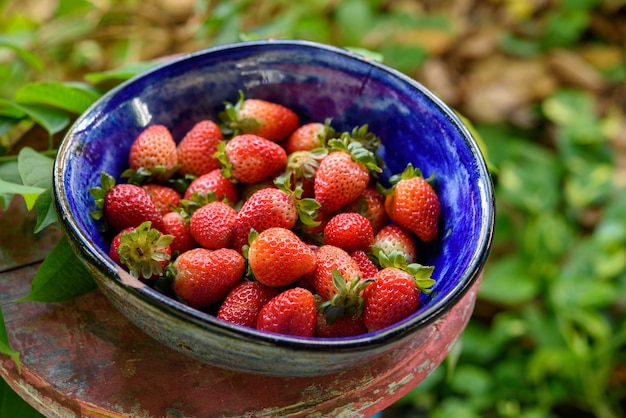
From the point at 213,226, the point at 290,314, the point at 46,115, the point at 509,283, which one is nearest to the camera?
the point at 290,314

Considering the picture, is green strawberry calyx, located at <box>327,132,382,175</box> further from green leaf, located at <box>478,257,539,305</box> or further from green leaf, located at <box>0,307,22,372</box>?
green leaf, located at <box>478,257,539,305</box>

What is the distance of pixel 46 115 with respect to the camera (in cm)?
107

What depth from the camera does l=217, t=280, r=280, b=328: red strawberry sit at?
2.55 ft

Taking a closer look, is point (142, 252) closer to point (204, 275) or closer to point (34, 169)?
point (204, 275)

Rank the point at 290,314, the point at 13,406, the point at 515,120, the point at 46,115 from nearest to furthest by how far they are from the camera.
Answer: the point at 290,314
the point at 13,406
the point at 46,115
the point at 515,120

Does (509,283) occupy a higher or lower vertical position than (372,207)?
lower

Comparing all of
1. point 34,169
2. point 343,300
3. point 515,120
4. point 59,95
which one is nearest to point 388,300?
point 343,300

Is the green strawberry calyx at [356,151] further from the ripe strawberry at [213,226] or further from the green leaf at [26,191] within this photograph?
the green leaf at [26,191]

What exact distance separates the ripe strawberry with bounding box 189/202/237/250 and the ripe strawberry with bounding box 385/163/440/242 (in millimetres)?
226

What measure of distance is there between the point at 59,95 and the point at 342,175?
0.50 meters

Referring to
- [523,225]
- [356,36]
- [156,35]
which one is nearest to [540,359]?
[523,225]

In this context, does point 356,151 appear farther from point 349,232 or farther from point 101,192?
point 101,192

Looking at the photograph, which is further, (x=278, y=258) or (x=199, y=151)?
(x=199, y=151)

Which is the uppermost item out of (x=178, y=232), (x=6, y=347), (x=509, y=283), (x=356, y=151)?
(x=356, y=151)
